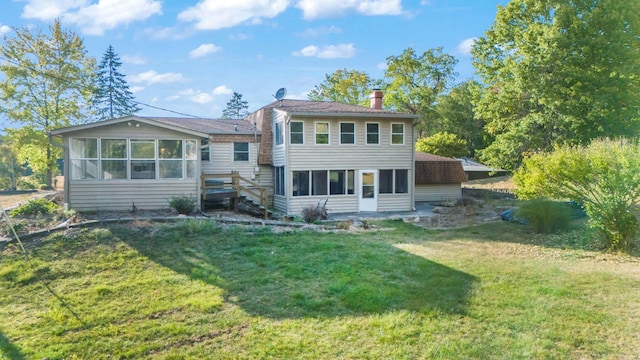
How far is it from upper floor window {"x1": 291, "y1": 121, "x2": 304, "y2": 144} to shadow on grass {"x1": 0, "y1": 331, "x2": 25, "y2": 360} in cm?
1326

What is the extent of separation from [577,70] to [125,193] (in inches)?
Result: 819

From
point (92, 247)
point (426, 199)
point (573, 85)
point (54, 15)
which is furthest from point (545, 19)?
point (54, 15)

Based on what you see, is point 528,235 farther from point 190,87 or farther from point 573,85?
point 190,87

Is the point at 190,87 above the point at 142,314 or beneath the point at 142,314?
above

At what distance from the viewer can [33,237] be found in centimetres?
1005

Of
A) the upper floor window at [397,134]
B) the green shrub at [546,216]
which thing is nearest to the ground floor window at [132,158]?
the upper floor window at [397,134]

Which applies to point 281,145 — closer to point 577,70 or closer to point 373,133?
point 373,133

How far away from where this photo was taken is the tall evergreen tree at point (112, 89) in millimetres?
44531

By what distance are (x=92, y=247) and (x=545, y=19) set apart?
924 inches

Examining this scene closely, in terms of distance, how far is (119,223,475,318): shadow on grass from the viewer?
6367 mm

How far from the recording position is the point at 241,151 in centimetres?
2008

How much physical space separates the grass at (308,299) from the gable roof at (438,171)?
39.9 feet

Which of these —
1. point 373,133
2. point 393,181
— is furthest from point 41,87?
point 393,181

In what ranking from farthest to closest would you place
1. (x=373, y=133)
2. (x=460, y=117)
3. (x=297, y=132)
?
(x=460, y=117) → (x=373, y=133) → (x=297, y=132)
